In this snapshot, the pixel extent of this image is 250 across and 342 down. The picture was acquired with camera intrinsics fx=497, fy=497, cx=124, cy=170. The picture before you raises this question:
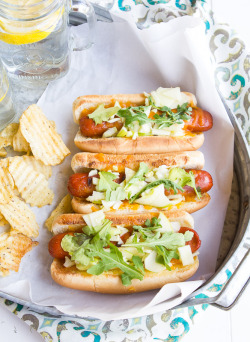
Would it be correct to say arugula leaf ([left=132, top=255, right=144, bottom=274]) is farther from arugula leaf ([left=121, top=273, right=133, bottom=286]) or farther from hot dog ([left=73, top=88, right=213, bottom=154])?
hot dog ([left=73, top=88, right=213, bottom=154])

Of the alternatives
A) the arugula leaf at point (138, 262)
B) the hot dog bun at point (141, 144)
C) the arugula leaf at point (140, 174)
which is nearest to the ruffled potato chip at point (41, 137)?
the hot dog bun at point (141, 144)

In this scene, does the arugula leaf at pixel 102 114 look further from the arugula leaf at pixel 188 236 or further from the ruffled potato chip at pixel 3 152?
the arugula leaf at pixel 188 236

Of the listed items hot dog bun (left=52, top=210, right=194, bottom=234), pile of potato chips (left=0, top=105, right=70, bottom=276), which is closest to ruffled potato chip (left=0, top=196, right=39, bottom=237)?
pile of potato chips (left=0, top=105, right=70, bottom=276)

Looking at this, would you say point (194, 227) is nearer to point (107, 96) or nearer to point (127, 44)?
point (107, 96)

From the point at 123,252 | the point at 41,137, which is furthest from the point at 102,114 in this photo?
the point at 123,252

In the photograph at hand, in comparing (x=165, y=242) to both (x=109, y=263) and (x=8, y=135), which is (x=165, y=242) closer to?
(x=109, y=263)

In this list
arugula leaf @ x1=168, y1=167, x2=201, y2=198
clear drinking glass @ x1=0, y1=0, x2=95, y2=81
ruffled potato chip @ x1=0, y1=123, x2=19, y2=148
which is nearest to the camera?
clear drinking glass @ x1=0, y1=0, x2=95, y2=81
